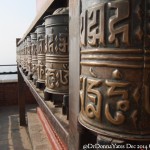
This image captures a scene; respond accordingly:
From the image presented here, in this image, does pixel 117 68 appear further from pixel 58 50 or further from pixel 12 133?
pixel 12 133

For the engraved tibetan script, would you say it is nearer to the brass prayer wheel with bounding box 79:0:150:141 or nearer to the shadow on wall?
the brass prayer wheel with bounding box 79:0:150:141

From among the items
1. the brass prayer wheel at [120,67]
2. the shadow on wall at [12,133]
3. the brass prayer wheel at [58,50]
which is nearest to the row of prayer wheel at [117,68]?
the brass prayer wheel at [120,67]

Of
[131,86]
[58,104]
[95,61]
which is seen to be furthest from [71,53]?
[58,104]

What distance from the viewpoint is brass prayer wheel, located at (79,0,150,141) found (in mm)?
591

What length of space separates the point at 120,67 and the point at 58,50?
0.64 meters

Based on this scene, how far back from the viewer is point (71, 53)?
3.09ft

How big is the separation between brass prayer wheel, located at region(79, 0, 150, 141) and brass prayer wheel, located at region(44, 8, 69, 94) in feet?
1.75

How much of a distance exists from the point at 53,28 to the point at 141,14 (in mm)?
732

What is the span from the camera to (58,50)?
122 centimetres

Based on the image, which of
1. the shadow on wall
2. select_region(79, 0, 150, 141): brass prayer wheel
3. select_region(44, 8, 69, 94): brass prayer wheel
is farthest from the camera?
the shadow on wall

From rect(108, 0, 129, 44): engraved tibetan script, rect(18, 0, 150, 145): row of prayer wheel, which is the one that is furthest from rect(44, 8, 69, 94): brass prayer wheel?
rect(108, 0, 129, 44): engraved tibetan script

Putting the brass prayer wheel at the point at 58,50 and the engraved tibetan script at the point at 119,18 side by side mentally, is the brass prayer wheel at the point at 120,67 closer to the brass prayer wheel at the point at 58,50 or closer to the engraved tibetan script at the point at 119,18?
the engraved tibetan script at the point at 119,18

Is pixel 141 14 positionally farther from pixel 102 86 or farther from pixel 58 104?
pixel 58 104

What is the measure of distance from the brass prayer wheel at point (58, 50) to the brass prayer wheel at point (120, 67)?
1.75 feet
